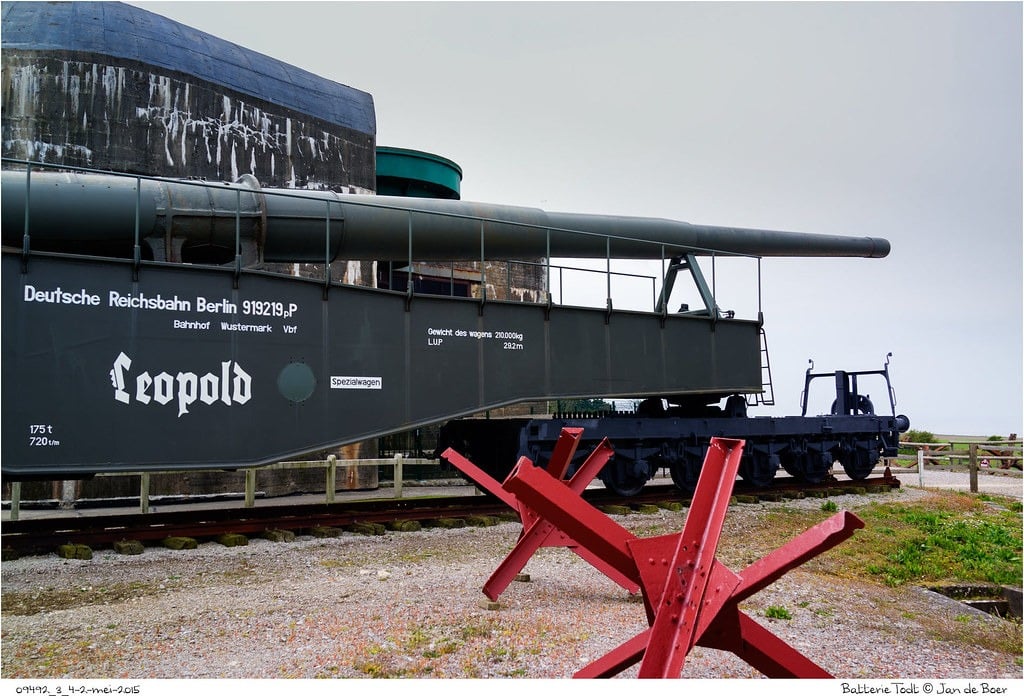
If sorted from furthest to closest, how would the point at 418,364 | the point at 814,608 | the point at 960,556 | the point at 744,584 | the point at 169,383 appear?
1. the point at 418,364
2. the point at 960,556
3. the point at 169,383
4. the point at 814,608
5. the point at 744,584

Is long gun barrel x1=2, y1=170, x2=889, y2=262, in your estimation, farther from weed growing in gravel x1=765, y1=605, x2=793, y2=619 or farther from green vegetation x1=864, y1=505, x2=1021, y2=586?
weed growing in gravel x1=765, y1=605, x2=793, y2=619

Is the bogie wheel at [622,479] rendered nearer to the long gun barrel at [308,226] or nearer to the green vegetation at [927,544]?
the green vegetation at [927,544]

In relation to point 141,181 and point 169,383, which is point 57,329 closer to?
point 169,383

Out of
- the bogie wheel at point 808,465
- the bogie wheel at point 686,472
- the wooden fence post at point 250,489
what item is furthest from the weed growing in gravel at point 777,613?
the bogie wheel at point 808,465

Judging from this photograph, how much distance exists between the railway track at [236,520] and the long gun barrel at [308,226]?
3.13m

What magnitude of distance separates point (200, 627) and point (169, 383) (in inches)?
126

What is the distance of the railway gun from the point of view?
7770 millimetres

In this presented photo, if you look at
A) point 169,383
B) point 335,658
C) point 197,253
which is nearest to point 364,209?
point 197,253

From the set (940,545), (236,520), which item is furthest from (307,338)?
(940,545)

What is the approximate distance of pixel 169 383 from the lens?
27.0 feet

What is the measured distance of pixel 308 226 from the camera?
10156 millimetres

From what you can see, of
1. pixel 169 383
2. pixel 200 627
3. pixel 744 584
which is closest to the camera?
pixel 744 584

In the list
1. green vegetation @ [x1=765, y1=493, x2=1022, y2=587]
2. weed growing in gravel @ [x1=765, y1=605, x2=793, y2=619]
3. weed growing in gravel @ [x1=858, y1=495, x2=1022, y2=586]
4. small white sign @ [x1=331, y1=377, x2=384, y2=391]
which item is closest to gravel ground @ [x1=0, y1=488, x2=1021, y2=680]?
weed growing in gravel @ [x1=765, y1=605, x2=793, y2=619]

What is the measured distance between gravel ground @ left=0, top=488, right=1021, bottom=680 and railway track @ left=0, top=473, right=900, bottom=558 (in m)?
0.46
